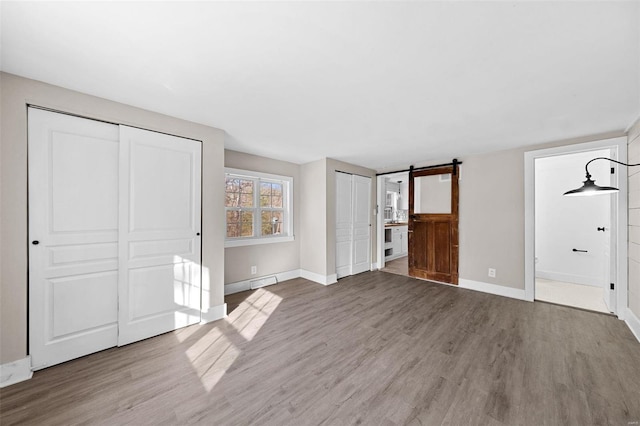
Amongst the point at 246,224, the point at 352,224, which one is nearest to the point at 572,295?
the point at 352,224

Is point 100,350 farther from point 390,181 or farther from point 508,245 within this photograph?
point 390,181

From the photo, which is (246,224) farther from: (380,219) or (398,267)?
(398,267)

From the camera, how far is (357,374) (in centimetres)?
189

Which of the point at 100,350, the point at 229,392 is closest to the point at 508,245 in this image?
the point at 229,392

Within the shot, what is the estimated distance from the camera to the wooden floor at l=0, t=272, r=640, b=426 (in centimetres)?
151

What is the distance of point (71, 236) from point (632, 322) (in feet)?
19.1

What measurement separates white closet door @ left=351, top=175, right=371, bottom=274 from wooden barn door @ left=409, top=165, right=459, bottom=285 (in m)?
0.93

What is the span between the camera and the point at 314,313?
3059 mm

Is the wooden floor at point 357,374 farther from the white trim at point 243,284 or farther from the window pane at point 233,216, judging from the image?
the window pane at point 233,216

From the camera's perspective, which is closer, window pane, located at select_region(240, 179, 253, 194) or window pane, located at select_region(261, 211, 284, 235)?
window pane, located at select_region(240, 179, 253, 194)

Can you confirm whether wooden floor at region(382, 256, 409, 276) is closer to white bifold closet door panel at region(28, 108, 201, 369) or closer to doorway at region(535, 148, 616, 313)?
doorway at region(535, 148, 616, 313)

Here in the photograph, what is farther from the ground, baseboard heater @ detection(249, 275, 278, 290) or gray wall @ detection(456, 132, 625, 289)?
gray wall @ detection(456, 132, 625, 289)

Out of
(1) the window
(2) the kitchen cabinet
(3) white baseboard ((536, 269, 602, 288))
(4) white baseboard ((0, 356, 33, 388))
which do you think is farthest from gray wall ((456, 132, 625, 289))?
(4) white baseboard ((0, 356, 33, 388))

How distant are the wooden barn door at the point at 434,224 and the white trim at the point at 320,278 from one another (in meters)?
1.71
